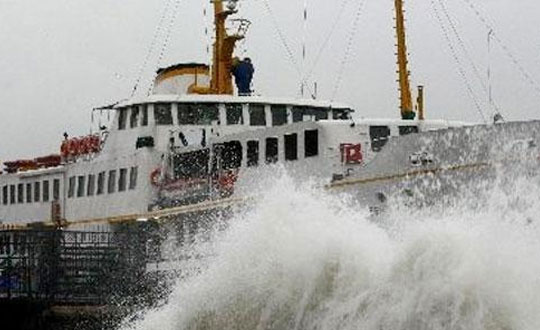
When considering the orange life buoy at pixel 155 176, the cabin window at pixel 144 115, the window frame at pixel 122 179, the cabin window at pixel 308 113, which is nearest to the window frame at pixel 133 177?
the window frame at pixel 122 179

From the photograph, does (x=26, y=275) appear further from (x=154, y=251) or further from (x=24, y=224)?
(x=24, y=224)

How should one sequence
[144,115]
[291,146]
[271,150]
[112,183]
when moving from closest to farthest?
1. [291,146]
2. [271,150]
3. [144,115]
4. [112,183]

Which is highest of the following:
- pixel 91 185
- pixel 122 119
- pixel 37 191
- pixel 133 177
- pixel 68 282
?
pixel 122 119

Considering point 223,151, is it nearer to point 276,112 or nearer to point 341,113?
point 276,112

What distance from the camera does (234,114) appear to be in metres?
29.3

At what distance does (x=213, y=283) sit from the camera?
14.5 meters

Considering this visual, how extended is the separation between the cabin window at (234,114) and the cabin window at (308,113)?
1.56 meters

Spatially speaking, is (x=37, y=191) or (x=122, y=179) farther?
(x=37, y=191)

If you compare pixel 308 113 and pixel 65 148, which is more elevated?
pixel 308 113

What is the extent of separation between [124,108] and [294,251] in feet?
56.7

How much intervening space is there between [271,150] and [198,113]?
214 inches

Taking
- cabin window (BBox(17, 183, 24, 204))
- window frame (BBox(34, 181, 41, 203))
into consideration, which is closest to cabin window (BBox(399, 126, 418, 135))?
window frame (BBox(34, 181, 41, 203))

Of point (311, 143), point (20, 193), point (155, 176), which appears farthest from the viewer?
point (20, 193)

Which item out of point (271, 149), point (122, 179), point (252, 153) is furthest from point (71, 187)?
point (271, 149)
